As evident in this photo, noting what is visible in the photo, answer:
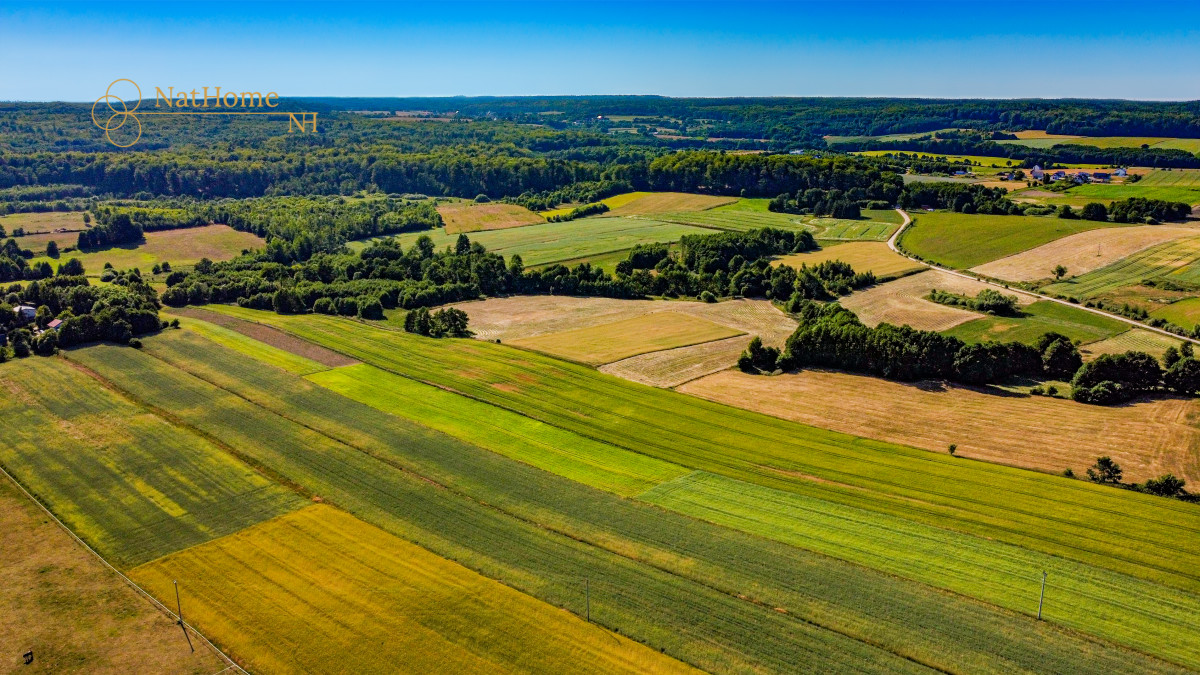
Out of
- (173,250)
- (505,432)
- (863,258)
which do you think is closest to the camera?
(505,432)

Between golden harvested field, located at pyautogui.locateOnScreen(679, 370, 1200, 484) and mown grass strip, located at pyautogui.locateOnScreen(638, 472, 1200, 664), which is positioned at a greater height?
golden harvested field, located at pyautogui.locateOnScreen(679, 370, 1200, 484)

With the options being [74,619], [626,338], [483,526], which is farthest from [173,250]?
[483,526]

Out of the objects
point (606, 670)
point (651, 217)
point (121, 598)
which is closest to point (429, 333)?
point (121, 598)

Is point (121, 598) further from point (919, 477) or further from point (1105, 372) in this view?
point (1105, 372)

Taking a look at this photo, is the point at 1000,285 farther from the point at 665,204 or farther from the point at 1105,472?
the point at 665,204

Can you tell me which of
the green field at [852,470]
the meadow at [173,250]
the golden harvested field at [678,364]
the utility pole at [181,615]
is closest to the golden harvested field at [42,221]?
the meadow at [173,250]

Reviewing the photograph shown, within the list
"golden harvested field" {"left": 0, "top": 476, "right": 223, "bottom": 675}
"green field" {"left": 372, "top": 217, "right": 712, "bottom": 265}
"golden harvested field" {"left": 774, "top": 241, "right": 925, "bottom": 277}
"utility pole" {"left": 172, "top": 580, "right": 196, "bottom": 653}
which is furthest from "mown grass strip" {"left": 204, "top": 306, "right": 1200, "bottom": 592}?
"golden harvested field" {"left": 774, "top": 241, "right": 925, "bottom": 277}

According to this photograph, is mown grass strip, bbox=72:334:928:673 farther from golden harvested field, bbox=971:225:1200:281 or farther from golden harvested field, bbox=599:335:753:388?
golden harvested field, bbox=971:225:1200:281
